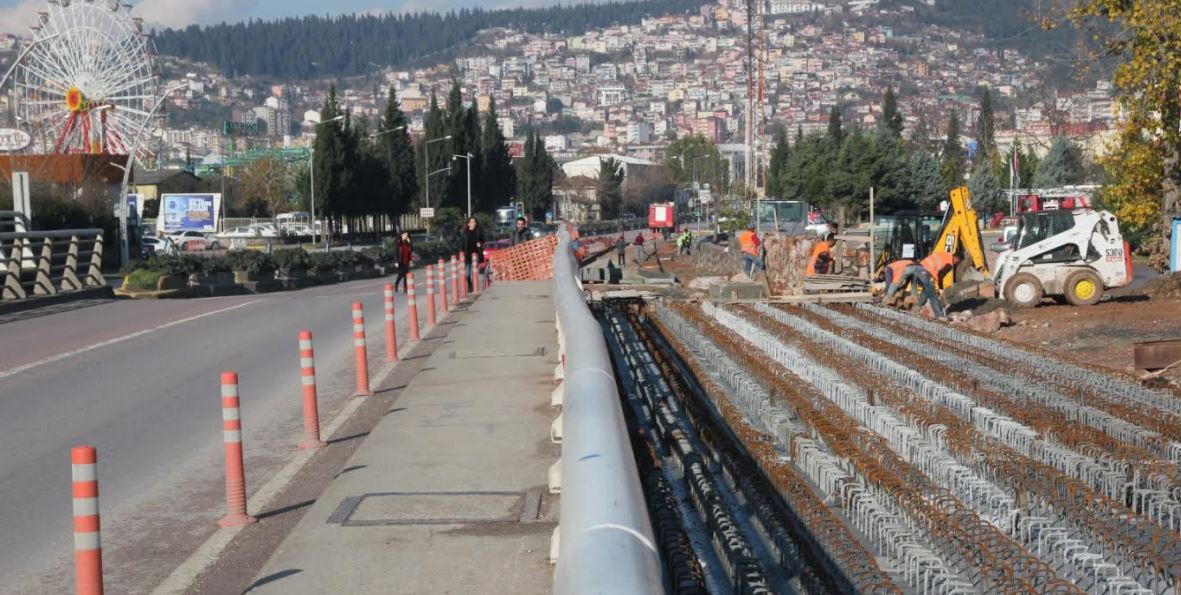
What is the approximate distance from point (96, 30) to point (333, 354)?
5726 centimetres

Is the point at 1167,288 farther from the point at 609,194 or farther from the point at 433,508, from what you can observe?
the point at 609,194

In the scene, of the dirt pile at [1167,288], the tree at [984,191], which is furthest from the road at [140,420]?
the tree at [984,191]

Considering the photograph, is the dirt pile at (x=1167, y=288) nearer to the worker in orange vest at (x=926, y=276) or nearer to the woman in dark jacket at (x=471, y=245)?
the worker in orange vest at (x=926, y=276)

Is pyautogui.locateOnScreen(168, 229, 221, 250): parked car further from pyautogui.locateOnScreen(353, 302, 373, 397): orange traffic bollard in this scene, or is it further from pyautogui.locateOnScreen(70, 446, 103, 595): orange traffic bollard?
pyautogui.locateOnScreen(70, 446, 103, 595): orange traffic bollard

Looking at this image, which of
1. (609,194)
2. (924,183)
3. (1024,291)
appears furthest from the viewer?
(609,194)

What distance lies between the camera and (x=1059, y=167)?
113m

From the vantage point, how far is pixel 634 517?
442cm

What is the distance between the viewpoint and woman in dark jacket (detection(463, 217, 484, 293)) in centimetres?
2986

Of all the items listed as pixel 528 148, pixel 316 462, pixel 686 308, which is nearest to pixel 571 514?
pixel 316 462

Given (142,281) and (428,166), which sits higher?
(428,166)

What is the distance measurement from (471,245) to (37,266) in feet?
32.0

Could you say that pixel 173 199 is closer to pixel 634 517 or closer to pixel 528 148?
pixel 528 148

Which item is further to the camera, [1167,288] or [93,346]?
[1167,288]

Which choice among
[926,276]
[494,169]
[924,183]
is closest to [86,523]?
[926,276]
